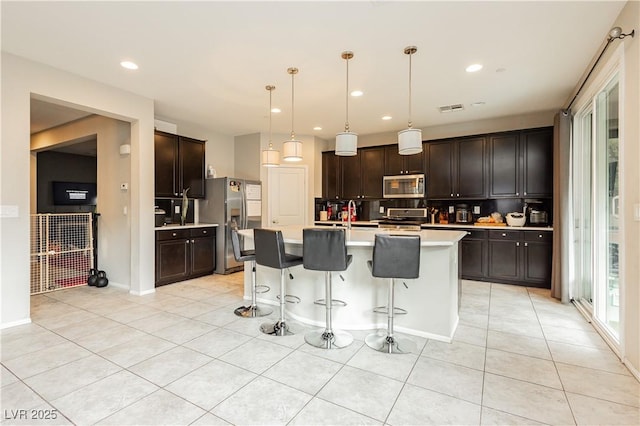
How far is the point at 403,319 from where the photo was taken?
308 cm

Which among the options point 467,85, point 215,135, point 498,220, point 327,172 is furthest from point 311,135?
point 498,220

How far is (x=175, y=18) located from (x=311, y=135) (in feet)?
13.9

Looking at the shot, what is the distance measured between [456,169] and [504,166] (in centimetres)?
74

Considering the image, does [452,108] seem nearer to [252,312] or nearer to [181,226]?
[252,312]

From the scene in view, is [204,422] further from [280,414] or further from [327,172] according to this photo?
[327,172]

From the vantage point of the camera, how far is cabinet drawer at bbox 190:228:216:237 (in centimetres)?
529

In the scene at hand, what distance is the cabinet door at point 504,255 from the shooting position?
4.85 meters

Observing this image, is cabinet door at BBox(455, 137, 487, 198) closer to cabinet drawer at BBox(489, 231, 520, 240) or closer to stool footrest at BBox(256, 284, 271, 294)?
cabinet drawer at BBox(489, 231, 520, 240)

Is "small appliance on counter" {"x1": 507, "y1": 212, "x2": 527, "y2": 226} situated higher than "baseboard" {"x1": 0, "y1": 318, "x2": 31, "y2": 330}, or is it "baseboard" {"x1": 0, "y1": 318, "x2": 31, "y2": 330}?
"small appliance on counter" {"x1": 507, "y1": 212, "x2": 527, "y2": 226}

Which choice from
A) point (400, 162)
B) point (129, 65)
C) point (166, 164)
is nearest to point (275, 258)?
point (129, 65)

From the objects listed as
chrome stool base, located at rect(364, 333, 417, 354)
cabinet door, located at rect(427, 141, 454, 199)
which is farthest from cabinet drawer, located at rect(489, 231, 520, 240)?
chrome stool base, located at rect(364, 333, 417, 354)

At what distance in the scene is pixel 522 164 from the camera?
5.04 m

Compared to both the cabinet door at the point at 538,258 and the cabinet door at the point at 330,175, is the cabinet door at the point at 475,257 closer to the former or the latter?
the cabinet door at the point at 538,258

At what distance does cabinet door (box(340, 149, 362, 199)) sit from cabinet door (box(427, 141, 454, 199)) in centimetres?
143
